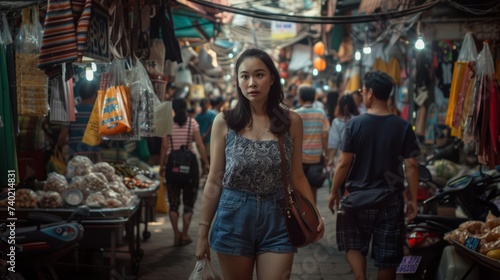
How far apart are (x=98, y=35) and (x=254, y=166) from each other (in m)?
3.13

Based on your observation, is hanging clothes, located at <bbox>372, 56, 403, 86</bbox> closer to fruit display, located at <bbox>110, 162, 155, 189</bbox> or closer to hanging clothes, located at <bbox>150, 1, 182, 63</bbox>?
A: fruit display, located at <bbox>110, 162, 155, 189</bbox>

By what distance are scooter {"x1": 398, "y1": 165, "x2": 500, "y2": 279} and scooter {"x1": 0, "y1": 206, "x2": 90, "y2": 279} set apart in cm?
344

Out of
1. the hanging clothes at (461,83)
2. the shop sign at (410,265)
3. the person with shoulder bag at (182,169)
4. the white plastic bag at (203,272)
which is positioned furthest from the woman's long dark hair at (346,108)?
the white plastic bag at (203,272)

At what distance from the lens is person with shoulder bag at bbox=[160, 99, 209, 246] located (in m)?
9.48

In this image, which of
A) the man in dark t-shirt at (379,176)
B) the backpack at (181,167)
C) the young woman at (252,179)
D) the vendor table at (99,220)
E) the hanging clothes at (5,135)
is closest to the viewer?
the young woman at (252,179)

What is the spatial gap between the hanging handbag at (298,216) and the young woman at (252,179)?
4 cm

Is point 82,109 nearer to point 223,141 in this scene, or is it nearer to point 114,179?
point 114,179

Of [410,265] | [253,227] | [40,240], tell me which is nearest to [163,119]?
[40,240]

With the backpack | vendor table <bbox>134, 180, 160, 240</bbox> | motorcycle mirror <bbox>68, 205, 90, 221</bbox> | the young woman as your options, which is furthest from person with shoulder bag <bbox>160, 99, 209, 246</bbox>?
the young woman

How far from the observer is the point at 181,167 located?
31.0 feet

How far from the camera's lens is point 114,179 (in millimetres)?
7957

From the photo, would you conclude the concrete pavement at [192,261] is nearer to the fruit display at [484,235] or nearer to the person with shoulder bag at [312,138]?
the person with shoulder bag at [312,138]

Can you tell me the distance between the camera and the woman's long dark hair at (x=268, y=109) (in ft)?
14.1

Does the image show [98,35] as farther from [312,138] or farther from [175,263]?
[312,138]
